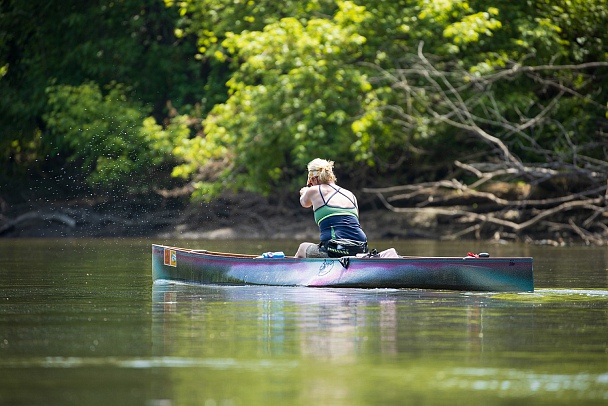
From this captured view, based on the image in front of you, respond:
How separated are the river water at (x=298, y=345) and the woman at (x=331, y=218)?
65 centimetres

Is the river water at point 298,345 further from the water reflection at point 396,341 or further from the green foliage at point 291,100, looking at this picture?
the green foliage at point 291,100

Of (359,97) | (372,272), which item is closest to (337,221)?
(372,272)

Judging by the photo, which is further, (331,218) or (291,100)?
(291,100)

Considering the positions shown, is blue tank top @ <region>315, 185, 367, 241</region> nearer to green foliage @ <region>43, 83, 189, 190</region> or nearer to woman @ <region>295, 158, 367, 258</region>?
woman @ <region>295, 158, 367, 258</region>

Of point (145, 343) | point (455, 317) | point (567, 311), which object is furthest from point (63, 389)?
point (567, 311)

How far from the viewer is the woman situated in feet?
47.6

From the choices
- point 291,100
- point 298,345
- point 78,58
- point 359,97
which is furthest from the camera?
point 78,58

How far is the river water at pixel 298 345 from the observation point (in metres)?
6.96

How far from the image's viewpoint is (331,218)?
1453 cm

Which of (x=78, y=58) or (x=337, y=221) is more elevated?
(x=78, y=58)

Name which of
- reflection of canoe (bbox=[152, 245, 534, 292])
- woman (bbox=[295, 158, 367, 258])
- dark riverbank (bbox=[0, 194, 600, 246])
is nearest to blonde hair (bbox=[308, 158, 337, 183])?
woman (bbox=[295, 158, 367, 258])

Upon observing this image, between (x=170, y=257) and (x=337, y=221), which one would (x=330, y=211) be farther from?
(x=170, y=257)

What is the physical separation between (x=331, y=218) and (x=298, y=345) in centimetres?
587

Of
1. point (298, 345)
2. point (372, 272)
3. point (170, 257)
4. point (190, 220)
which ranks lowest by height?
point (298, 345)
